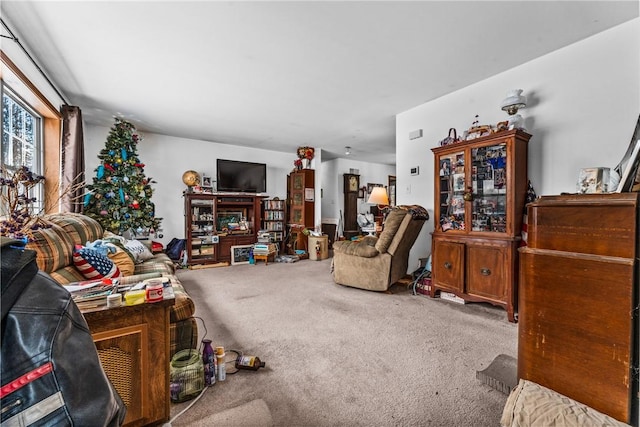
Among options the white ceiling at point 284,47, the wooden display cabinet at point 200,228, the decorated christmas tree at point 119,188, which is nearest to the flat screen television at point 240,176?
the wooden display cabinet at point 200,228

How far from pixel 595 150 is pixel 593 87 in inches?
20.4

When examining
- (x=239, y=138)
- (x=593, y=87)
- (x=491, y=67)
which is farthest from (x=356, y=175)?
(x=593, y=87)

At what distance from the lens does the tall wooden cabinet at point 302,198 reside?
6004mm

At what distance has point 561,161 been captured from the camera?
2531 millimetres

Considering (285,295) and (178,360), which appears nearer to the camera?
(178,360)

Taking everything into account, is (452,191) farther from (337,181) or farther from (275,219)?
(337,181)

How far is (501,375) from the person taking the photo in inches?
62.9

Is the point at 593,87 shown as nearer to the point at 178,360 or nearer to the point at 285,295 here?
the point at 285,295

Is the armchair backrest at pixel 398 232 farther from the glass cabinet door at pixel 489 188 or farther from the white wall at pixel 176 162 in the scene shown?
the white wall at pixel 176 162

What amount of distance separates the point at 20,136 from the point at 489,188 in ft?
15.4

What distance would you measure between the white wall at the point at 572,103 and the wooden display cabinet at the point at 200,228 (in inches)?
168

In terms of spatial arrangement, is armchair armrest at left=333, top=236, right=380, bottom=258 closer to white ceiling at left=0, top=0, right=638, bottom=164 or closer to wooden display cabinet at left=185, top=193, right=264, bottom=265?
white ceiling at left=0, top=0, right=638, bottom=164

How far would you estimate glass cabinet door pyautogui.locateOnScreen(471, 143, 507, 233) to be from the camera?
2693mm

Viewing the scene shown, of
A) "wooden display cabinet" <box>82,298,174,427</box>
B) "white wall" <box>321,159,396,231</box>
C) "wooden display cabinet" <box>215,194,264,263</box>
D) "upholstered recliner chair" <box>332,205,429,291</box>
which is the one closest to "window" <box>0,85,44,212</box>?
"wooden display cabinet" <box>82,298,174,427</box>
